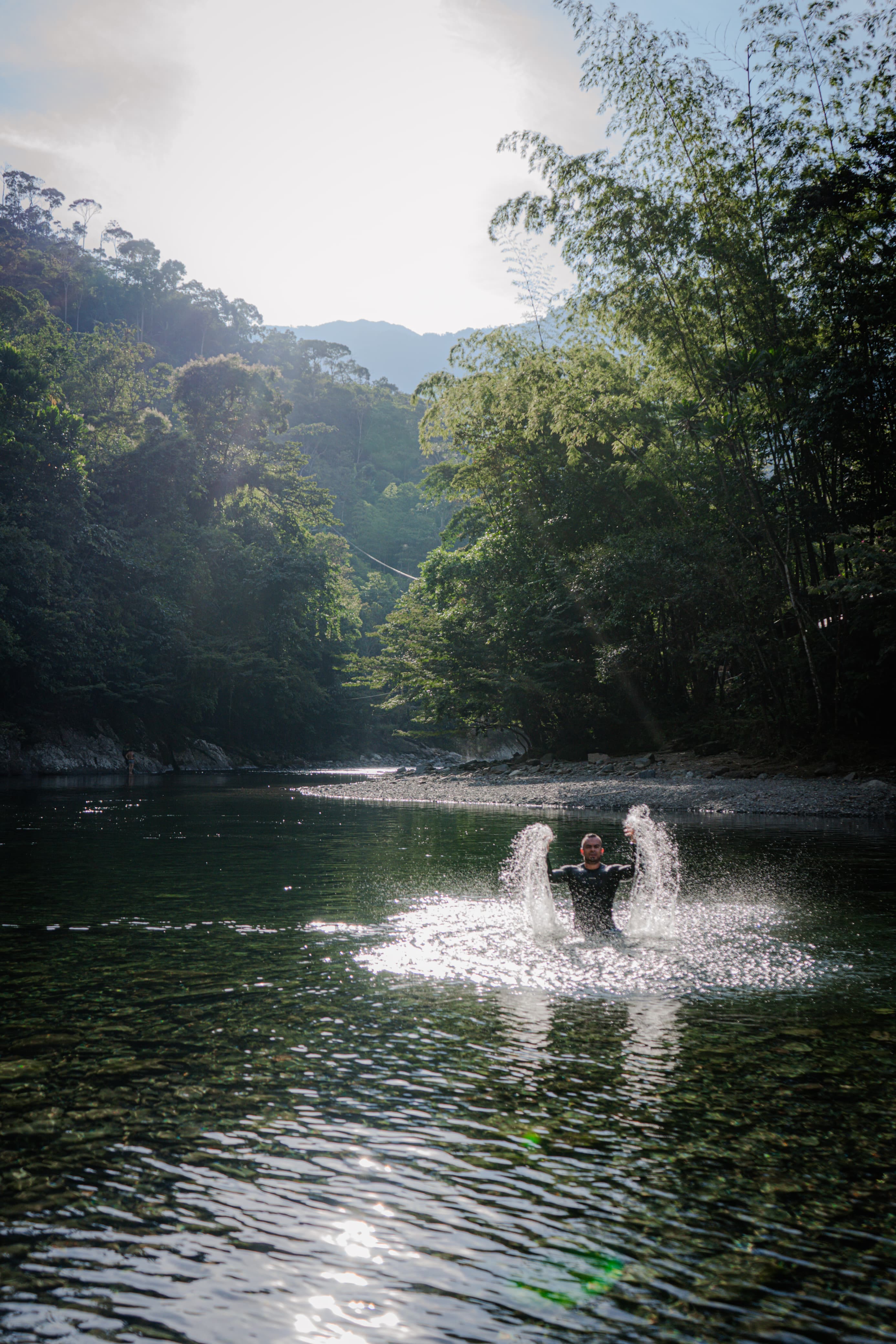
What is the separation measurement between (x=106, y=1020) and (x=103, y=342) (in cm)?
7052

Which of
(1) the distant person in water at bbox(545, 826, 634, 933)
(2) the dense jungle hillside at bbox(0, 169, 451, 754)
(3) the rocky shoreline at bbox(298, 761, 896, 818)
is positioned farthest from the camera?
(2) the dense jungle hillside at bbox(0, 169, 451, 754)

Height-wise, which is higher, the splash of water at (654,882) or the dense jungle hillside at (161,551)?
the dense jungle hillside at (161,551)

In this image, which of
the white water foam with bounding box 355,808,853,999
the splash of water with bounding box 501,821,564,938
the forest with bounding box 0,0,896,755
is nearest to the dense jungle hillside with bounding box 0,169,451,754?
the forest with bounding box 0,0,896,755

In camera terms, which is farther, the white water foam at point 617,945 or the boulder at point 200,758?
the boulder at point 200,758

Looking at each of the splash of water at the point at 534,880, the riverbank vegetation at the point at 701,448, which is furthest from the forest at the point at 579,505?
the splash of water at the point at 534,880

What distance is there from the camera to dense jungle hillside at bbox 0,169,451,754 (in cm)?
4150

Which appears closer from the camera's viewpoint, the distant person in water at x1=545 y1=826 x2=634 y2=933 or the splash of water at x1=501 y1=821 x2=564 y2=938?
the distant person in water at x1=545 y1=826 x2=634 y2=933

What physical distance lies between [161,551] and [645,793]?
3385 cm

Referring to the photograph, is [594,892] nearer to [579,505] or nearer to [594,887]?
[594,887]

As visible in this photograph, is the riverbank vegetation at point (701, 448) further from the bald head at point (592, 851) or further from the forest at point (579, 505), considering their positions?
the bald head at point (592, 851)

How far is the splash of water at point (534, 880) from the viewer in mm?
10555

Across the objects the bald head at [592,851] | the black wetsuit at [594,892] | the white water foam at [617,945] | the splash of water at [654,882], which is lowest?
the splash of water at [654,882]

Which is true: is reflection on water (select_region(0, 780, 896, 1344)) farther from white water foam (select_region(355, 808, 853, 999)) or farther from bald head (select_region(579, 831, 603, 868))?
bald head (select_region(579, 831, 603, 868))

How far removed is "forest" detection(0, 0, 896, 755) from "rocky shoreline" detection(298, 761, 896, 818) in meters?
2.42
